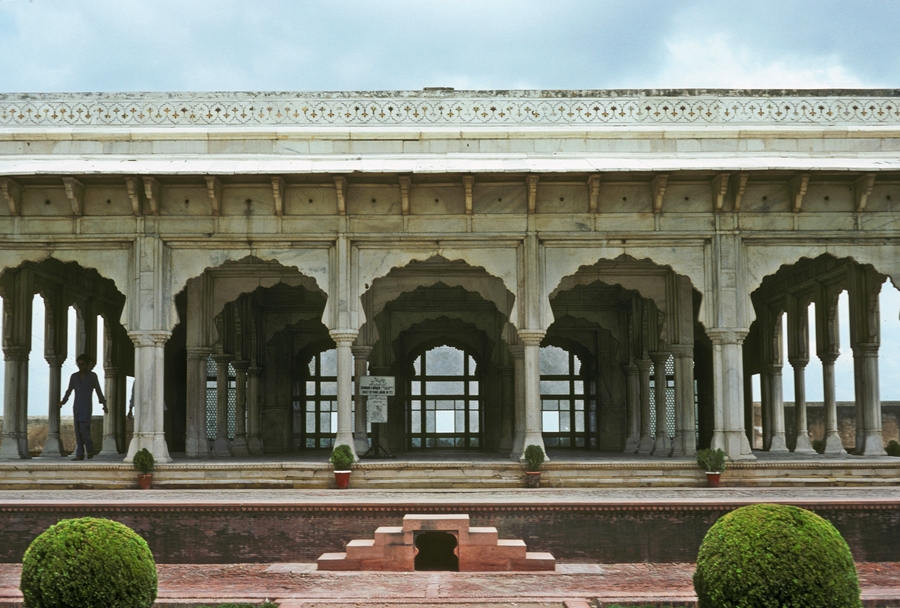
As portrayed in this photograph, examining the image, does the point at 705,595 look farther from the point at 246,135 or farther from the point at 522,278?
the point at 246,135

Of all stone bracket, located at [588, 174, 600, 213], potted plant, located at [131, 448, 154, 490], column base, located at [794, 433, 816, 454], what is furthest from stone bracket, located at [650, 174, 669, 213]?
potted plant, located at [131, 448, 154, 490]

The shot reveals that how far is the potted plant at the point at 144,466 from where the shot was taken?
12.8 metres

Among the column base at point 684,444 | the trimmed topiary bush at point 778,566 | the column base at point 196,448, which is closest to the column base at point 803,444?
the column base at point 684,444

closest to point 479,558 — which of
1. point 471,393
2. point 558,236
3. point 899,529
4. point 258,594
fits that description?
point 258,594

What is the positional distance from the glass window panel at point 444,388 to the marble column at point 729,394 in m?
7.03

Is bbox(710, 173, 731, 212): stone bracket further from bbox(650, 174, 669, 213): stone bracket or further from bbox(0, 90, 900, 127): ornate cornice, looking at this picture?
bbox(0, 90, 900, 127): ornate cornice

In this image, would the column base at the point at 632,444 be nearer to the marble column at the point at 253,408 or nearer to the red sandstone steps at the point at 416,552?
the marble column at the point at 253,408

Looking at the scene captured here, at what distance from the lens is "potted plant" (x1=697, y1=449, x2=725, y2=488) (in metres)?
12.7

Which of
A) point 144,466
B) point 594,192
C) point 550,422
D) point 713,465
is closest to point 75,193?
point 144,466

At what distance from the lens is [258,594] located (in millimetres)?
7605

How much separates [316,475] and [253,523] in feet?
11.8

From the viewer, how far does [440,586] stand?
799 cm

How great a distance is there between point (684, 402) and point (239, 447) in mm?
7286

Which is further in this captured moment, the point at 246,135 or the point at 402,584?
the point at 246,135
